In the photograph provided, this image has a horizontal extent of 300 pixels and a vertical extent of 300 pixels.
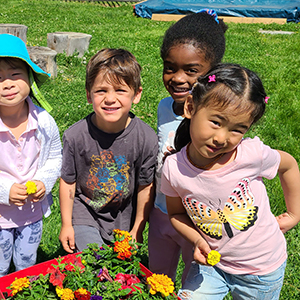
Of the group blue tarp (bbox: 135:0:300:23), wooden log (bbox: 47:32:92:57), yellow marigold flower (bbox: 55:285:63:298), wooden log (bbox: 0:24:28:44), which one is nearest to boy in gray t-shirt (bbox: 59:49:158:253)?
yellow marigold flower (bbox: 55:285:63:298)

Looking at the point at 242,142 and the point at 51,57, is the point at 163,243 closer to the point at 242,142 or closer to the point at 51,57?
the point at 242,142

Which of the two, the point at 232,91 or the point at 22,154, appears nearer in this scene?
the point at 232,91

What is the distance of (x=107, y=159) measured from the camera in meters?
2.08

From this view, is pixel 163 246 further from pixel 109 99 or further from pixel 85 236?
pixel 109 99

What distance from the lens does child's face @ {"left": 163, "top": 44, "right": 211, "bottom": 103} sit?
6.69 ft

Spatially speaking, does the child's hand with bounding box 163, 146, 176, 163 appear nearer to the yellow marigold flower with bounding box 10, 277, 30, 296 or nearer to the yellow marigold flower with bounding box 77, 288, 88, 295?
the yellow marigold flower with bounding box 77, 288, 88, 295

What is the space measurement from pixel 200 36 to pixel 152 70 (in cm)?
476

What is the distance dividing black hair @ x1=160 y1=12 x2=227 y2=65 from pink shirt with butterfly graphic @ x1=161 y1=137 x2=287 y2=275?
0.61 m

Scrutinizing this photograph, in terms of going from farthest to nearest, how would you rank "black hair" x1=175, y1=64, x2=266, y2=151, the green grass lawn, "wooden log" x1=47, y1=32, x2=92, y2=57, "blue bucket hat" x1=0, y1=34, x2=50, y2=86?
"wooden log" x1=47, y1=32, x2=92, y2=57, the green grass lawn, "blue bucket hat" x1=0, y1=34, x2=50, y2=86, "black hair" x1=175, y1=64, x2=266, y2=151

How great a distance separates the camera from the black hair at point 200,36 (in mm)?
2080

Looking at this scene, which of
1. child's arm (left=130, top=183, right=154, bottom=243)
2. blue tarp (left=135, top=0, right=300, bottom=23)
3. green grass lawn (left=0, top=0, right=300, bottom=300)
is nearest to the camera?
child's arm (left=130, top=183, right=154, bottom=243)

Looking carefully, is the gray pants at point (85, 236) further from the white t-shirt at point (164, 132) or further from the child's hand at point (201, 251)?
the child's hand at point (201, 251)

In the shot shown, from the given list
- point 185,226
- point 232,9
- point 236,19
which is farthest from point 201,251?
point 232,9

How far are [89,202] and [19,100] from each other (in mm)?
700
